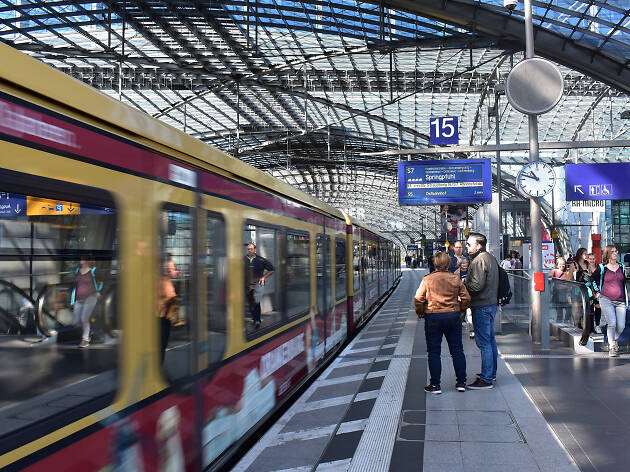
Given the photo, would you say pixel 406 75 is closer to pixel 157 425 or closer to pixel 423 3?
pixel 423 3

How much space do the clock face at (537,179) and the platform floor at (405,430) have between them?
3.24 meters

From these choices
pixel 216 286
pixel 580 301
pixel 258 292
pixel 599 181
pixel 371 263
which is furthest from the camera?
pixel 371 263

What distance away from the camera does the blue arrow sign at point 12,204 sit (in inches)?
92.2

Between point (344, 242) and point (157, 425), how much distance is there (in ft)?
28.1

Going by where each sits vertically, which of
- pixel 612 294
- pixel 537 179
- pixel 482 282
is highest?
pixel 537 179

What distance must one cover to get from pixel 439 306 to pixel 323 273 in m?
2.62

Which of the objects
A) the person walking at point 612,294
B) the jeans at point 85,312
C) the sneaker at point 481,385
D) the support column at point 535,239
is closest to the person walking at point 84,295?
the jeans at point 85,312

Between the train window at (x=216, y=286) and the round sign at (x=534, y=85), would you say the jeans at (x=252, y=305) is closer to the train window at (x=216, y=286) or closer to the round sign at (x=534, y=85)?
the train window at (x=216, y=286)

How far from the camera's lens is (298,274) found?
286 inches

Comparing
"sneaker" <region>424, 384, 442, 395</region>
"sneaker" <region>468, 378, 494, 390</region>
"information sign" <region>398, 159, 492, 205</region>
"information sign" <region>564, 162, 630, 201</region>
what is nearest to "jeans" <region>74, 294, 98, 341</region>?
"sneaker" <region>424, 384, 442, 395</region>

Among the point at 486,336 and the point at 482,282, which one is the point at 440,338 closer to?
the point at 486,336

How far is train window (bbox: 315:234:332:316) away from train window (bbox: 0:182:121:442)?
18.7ft

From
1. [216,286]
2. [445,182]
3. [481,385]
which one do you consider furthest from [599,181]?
[216,286]

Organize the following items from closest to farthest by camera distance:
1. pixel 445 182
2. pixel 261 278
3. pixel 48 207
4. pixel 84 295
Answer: pixel 48 207 < pixel 84 295 < pixel 261 278 < pixel 445 182
